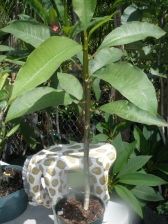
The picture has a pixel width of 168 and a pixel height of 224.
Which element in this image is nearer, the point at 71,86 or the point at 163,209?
the point at 71,86

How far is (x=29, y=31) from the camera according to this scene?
122cm

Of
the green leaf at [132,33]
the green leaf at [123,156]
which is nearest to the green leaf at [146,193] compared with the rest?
the green leaf at [123,156]

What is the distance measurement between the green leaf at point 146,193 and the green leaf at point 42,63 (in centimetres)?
93

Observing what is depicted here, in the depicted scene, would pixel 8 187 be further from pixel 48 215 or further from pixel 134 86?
pixel 134 86

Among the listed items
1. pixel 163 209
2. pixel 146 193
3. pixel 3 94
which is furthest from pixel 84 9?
pixel 163 209

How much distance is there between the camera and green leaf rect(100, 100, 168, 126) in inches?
41.6

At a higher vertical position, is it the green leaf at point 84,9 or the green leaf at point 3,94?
the green leaf at point 84,9

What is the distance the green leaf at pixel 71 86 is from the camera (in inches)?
42.9

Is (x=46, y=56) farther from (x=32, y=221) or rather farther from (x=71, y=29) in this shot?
(x=32, y=221)

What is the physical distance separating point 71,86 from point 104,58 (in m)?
0.20

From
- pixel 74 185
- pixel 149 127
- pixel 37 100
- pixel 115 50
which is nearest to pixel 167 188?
pixel 149 127

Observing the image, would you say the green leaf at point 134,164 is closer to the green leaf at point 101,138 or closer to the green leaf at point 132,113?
the green leaf at point 101,138

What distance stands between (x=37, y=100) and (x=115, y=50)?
13.0 inches

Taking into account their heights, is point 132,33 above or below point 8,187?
above
